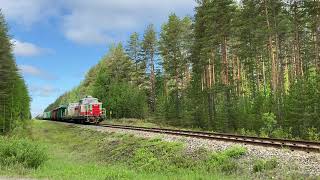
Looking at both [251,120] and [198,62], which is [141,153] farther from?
[198,62]

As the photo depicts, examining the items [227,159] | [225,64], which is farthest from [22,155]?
[225,64]

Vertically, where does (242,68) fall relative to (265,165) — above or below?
above

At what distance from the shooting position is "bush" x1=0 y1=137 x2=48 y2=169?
16.9 m

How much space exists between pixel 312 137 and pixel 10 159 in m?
20.1

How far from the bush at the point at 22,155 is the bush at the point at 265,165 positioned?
887cm

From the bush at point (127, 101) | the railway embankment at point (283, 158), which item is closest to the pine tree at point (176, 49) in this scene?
the bush at point (127, 101)

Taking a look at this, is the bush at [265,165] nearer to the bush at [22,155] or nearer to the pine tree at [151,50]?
the bush at [22,155]

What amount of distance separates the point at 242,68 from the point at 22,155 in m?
51.5

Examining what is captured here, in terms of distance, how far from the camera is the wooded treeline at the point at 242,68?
1298 inches

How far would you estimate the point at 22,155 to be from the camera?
1708 centimetres

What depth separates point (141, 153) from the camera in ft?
64.0

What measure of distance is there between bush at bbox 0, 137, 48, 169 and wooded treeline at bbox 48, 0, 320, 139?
58.9 ft

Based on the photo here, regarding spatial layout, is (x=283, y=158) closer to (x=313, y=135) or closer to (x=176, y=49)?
(x=313, y=135)

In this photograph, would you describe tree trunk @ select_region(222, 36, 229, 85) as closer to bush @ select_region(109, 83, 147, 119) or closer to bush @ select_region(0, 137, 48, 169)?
bush @ select_region(109, 83, 147, 119)
